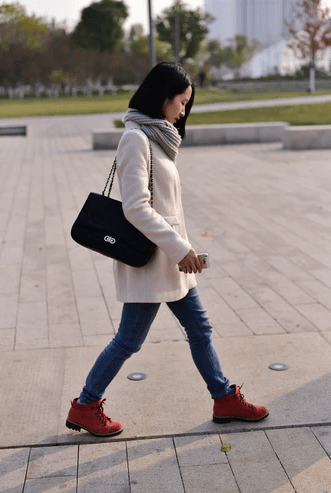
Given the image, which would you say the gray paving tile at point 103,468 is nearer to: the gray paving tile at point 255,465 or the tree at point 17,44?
the gray paving tile at point 255,465

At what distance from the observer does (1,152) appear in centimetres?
2048

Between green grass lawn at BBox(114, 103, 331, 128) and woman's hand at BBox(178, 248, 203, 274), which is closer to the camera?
Result: woman's hand at BBox(178, 248, 203, 274)

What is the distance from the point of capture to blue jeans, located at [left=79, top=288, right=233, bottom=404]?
3338 millimetres

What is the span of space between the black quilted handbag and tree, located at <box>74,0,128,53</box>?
101 meters

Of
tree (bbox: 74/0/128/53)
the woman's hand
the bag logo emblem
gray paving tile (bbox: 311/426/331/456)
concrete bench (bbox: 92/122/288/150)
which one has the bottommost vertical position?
gray paving tile (bbox: 311/426/331/456)

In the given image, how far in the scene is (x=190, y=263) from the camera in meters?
3.16

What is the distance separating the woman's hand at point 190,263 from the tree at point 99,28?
331ft

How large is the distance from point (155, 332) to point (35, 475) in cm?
200

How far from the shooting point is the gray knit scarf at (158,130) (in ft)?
10.4

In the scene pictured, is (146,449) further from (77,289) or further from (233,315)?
(77,289)

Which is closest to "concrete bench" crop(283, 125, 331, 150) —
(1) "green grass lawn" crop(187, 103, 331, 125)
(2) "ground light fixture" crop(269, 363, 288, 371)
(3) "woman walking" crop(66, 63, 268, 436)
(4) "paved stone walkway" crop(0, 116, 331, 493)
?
(1) "green grass lawn" crop(187, 103, 331, 125)

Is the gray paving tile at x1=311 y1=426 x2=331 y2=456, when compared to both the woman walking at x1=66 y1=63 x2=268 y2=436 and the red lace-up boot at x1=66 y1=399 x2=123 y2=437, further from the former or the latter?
the red lace-up boot at x1=66 y1=399 x2=123 y2=437

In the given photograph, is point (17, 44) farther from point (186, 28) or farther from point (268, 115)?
point (268, 115)

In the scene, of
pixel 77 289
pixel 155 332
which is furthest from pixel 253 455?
pixel 77 289
